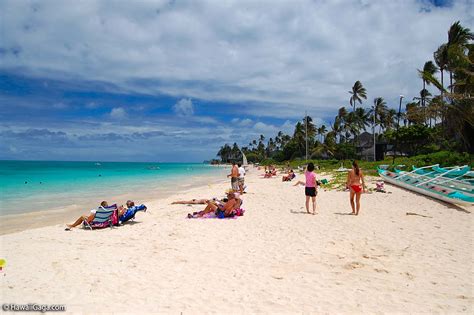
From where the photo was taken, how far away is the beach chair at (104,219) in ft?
25.3

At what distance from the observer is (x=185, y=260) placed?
5.09 meters

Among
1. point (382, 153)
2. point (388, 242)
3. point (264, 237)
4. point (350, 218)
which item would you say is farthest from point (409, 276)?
point (382, 153)

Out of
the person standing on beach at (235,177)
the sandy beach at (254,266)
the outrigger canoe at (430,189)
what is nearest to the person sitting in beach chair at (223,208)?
the sandy beach at (254,266)

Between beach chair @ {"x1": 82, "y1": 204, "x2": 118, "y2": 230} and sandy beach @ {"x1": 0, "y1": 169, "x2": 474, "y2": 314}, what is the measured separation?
0.28 meters

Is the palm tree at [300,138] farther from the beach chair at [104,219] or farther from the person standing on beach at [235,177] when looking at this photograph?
the beach chair at [104,219]

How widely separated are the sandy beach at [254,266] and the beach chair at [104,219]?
0.91 ft

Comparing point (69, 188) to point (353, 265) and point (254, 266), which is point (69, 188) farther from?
point (353, 265)

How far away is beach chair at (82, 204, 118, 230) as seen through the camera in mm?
7723

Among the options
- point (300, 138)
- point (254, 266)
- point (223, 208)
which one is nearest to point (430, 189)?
point (223, 208)

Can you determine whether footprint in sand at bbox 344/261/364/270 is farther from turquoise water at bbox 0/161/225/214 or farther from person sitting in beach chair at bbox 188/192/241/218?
turquoise water at bbox 0/161/225/214

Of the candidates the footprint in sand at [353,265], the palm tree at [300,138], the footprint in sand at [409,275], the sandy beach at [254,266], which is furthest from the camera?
the palm tree at [300,138]

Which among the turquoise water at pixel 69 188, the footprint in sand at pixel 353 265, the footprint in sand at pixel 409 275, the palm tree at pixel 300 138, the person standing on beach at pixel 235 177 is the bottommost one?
the turquoise water at pixel 69 188

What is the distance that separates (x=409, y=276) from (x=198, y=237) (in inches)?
155

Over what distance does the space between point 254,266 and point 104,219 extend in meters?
4.69
